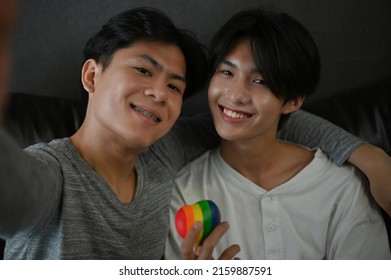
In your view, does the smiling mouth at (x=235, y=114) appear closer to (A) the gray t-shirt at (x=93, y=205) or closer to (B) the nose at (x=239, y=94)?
(B) the nose at (x=239, y=94)

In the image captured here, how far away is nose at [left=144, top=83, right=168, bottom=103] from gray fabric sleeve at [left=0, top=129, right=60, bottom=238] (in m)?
0.29

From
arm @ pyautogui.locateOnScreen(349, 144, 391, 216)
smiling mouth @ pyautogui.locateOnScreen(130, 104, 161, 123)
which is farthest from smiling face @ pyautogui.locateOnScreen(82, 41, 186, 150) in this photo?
arm @ pyautogui.locateOnScreen(349, 144, 391, 216)

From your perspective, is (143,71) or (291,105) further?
(291,105)

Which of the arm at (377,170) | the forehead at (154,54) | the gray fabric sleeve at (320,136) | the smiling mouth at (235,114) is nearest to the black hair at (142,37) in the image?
the forehead at (154,54)

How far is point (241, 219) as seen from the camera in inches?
38.7

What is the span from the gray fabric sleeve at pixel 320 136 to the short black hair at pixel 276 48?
134 millimetres

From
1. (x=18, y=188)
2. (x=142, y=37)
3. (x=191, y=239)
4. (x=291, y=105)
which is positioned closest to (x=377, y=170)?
(x=291, y=105)

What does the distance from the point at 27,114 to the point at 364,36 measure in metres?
0.86

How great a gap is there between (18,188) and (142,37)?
1.61ft

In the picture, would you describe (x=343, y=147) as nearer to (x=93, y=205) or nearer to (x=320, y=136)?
(x=320, y=136)

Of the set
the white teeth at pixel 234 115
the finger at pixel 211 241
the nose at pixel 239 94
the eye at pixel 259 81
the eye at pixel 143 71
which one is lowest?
the finger at pixel 211 241

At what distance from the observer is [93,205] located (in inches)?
32.9

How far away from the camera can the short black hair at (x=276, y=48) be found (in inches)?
37.1

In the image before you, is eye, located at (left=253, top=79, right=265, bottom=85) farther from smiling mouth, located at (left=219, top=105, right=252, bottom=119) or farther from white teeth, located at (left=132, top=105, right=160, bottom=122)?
white teeth, located at (left=132, top=105, right=160, bottom=122)
